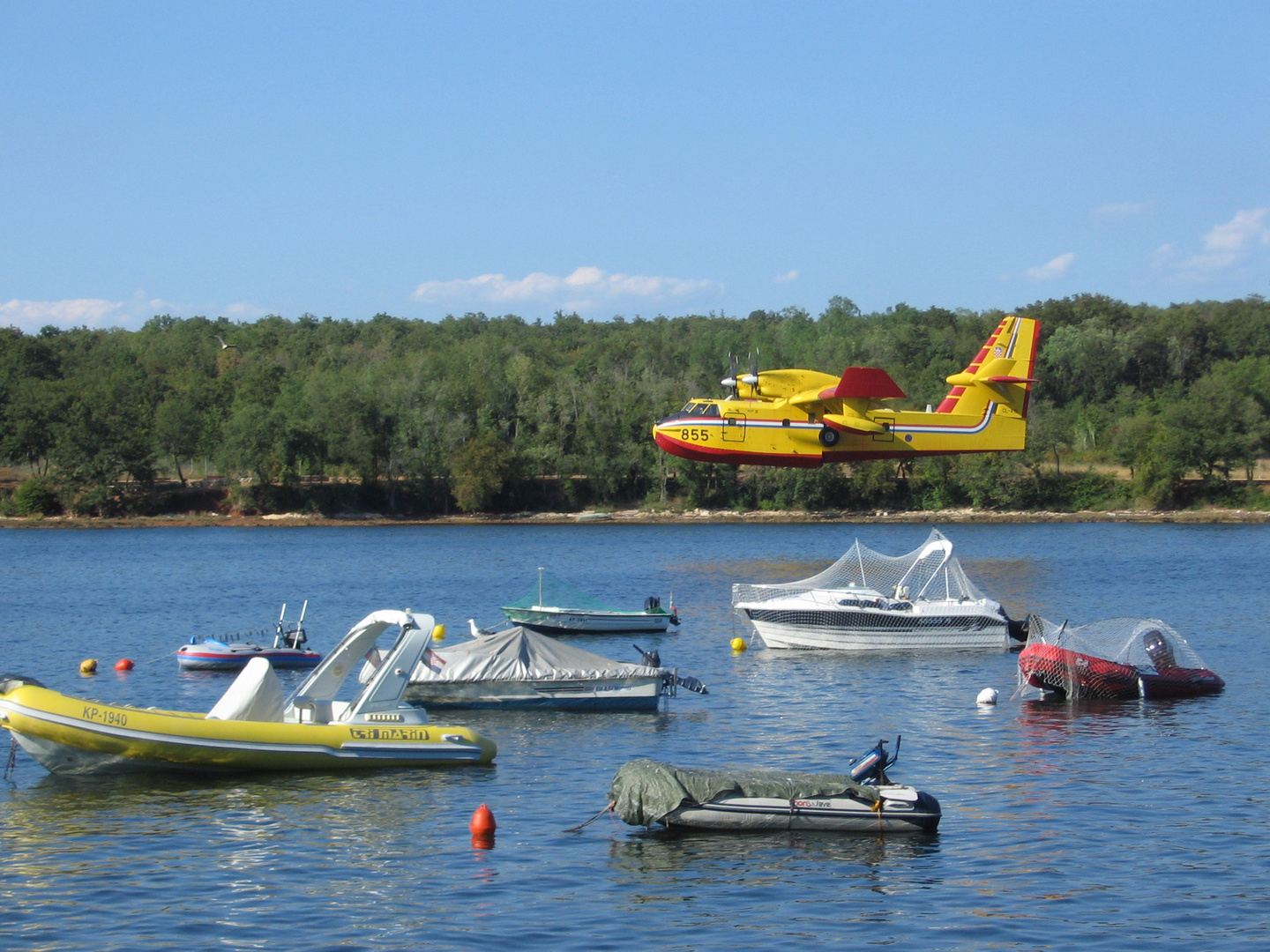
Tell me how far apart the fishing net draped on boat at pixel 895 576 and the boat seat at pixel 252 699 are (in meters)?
16.7

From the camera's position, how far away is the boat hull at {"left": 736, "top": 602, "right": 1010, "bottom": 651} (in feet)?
115

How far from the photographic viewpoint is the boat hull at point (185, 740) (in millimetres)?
20375

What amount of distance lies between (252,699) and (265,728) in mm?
637

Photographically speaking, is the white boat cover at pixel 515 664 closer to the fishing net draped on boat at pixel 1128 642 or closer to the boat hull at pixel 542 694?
the boat hull at pixel 542 694

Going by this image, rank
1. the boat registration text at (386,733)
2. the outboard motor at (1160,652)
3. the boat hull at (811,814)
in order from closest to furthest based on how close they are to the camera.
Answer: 1. the boat hull at (811,814)
2. the boat registration text at (386,733)
3. the outboard motor at (1160,652)

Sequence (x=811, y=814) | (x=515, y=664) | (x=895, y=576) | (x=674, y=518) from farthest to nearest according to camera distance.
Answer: (x=674, y=518) → (x=895, y=576) → (x=515, y=664) → (x=811, y=814)

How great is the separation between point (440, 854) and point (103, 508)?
93.4m

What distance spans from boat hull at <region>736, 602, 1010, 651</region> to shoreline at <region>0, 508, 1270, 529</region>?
212 ft

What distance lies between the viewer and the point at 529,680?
86.8 ft

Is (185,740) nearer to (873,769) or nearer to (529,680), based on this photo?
(529,680)

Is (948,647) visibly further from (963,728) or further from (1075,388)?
(1075,388)

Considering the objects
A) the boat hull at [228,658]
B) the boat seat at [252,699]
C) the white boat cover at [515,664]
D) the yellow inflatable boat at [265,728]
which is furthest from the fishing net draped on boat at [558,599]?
the boat seat at [252,699]

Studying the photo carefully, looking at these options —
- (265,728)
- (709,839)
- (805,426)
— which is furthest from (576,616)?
(709,839)

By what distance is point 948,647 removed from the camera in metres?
35.2
